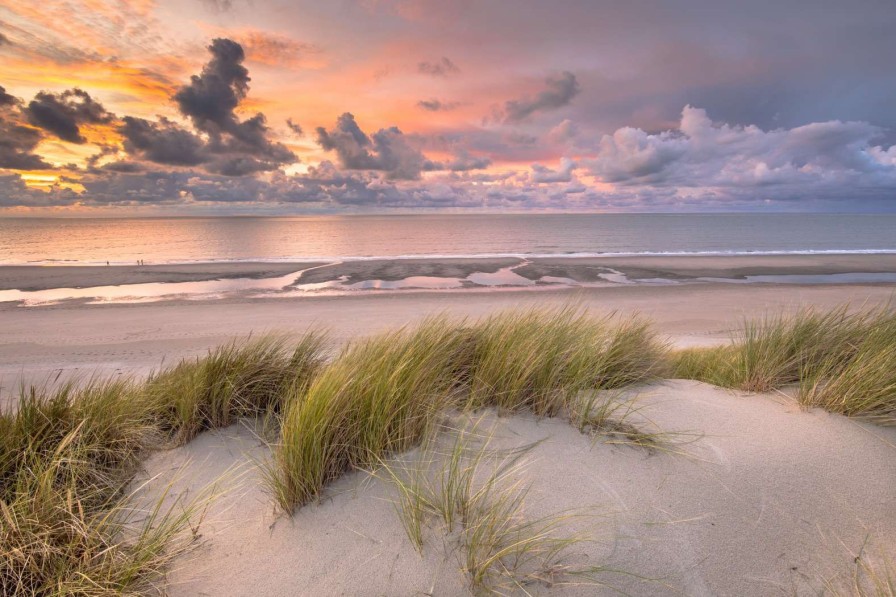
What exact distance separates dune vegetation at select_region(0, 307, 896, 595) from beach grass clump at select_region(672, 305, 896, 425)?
0.06 feet

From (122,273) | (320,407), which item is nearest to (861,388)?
(320,407)

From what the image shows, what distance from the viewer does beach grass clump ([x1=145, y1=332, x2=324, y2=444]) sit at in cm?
372

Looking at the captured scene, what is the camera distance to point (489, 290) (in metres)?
20.4

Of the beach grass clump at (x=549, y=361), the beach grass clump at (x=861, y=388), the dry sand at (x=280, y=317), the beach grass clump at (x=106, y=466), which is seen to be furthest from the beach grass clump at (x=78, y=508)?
the beach grass clump at (x=861, y=388)

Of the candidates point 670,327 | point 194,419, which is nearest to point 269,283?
point 670,327

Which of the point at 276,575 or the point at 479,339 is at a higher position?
the point at 479,339

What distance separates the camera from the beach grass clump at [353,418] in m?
2.67

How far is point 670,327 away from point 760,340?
952cm

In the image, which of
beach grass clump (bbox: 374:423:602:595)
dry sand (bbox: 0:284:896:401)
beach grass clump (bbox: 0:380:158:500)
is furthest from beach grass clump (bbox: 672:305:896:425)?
beach grass clump (bbox: 0:380:158:500)

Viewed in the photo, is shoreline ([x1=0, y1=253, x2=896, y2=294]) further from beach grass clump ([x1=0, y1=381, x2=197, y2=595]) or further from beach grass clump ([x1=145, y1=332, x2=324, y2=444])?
beach grass clump ([x1=0, y1=381, x2=197, y2=595])

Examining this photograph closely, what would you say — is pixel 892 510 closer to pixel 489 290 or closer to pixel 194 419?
pixel 194 419

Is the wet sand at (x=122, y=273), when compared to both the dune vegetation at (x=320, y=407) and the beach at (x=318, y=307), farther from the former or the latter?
the dune vegetation at (x=320, y=407)

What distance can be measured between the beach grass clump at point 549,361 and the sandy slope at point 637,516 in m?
0.30

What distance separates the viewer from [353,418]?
3.06 m
